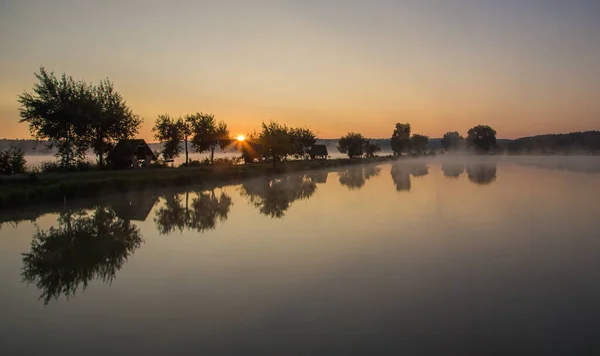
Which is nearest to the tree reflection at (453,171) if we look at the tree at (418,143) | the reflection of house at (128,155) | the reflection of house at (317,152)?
the reflection of house at (317,152)

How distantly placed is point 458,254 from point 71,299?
1212 cm

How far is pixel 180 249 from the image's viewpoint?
14734 mm

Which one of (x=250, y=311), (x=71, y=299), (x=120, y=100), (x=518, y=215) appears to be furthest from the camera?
(x=120, y=100)

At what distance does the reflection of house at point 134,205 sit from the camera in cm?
2264

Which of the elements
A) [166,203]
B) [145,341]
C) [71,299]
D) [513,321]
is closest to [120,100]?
[166,203]

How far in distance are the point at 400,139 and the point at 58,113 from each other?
143 m

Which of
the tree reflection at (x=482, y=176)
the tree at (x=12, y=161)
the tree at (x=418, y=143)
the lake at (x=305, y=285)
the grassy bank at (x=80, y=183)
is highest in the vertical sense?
the tree at (x=418, y=143)

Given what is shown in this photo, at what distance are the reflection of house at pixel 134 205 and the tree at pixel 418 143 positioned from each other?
159 metres

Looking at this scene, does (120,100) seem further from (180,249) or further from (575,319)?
(575,319)

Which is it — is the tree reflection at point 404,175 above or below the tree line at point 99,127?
below

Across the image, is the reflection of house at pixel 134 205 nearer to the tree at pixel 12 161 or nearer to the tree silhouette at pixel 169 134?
the tree at pixel 12 161

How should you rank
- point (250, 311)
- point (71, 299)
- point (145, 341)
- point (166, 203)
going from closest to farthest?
point (145, 341) → point (250, 311) → point (71, 299) → point (166, 203)

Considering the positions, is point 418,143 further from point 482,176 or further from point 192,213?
point 192,213

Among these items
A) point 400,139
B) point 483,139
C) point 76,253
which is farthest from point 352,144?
point 76,253
